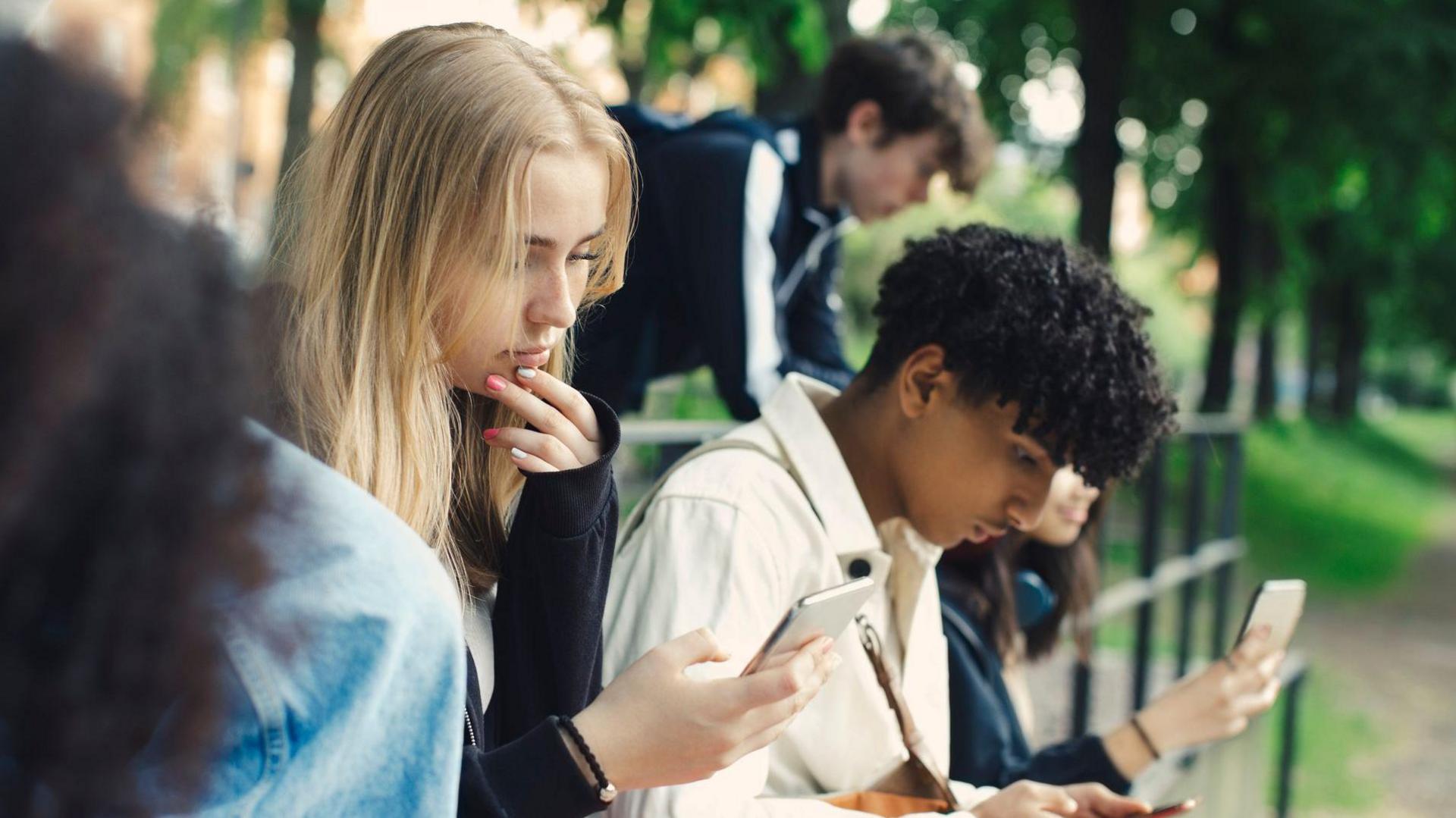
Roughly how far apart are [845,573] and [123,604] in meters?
1.47

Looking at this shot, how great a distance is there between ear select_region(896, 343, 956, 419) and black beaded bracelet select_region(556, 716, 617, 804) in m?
1.02

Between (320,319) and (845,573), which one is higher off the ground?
(320,319)

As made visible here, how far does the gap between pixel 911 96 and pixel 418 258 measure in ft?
6.97

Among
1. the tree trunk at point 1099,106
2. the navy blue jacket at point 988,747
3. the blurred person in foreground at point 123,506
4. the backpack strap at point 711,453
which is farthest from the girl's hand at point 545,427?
the tree trunk at point 1099,106

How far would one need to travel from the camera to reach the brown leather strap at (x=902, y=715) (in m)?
2.12

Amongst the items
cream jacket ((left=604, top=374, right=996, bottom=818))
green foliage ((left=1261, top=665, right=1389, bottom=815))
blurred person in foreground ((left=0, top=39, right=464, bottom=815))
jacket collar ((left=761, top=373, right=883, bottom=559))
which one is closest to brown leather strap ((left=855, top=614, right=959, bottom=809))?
cream jacket ((left=604, top=374, right=996, bottom=818))

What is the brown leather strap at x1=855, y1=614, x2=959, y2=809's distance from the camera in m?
2.12

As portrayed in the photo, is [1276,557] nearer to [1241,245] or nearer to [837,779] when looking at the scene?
[1241,245]

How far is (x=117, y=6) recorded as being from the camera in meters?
1.02

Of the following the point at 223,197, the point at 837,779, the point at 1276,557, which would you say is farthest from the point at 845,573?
the point at 1276,557

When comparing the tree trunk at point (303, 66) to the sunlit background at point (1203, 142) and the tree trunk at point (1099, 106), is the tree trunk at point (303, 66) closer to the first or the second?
the sunlit background at point (1203, 142)

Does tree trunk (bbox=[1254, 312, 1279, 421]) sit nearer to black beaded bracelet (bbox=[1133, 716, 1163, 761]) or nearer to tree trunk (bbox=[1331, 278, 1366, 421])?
tree trunk (bbox=[1331, 278, 1366, 421])

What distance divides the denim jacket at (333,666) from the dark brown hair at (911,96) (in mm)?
2703

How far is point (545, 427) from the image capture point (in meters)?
1.62
